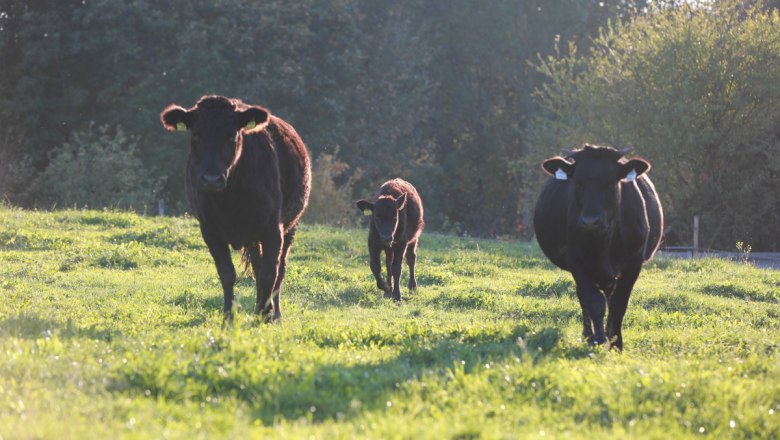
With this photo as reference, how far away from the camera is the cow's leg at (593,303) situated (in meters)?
9.55

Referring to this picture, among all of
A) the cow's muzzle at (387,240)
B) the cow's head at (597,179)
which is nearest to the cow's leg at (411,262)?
the cow's muzzle at (387,240)

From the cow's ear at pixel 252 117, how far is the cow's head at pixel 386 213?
5.52 metres

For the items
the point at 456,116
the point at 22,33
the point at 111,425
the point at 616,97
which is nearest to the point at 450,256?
A: the point at 111,425

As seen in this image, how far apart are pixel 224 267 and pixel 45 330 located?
2148 mm

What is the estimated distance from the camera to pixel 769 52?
33.8m

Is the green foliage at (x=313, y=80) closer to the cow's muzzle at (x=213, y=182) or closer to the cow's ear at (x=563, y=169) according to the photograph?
the cow's ear at (x=563, y=169)

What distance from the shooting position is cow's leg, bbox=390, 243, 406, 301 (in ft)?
48.7

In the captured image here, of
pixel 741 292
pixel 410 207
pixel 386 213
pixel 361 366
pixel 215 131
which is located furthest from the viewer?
pixel 410 207

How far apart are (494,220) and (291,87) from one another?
18.9 m

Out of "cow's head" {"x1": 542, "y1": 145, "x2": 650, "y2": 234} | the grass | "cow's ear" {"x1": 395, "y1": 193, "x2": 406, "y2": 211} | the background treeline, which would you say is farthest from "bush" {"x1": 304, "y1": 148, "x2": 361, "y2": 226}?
"cow's head" {"x1": 542, "y1": 145, "x2": 650, "y2": 234}

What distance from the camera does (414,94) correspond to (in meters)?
50.5

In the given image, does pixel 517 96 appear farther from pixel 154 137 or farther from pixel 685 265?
pixel 685 265

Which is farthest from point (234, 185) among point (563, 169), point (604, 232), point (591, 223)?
point (604, 232)

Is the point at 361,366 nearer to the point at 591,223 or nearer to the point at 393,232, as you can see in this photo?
the point at 591,223
